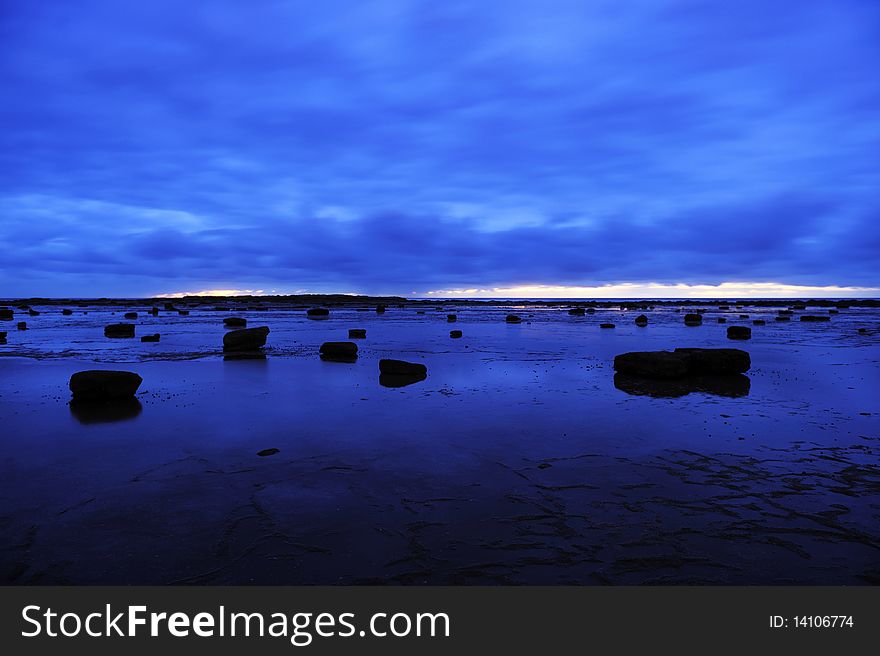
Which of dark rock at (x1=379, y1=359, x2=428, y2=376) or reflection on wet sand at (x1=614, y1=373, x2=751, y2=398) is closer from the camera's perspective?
reflection on wet sand at (x1=614, y1=373, x2=751, y2=398)

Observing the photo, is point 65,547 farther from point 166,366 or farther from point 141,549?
point 166,366

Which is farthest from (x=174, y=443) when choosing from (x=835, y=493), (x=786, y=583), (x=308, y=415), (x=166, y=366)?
(x=166, y=366)

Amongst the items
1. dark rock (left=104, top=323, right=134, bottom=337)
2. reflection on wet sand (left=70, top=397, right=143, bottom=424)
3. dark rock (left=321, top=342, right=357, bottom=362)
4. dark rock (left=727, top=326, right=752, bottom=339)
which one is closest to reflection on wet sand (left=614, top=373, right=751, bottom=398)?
dark rock (left=321, top=342, right=357, bottom=362)

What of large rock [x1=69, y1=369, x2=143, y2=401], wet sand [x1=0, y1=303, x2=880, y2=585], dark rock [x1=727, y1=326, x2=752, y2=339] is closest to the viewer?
wet sand [x1=0, y1=303, x2=880, y2=585]

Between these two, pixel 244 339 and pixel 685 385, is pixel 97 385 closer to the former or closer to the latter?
pixel 244 339

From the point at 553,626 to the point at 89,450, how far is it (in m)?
7.99

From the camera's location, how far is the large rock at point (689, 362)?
16.0 m

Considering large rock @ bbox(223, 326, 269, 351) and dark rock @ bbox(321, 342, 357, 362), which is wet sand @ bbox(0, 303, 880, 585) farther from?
large rock @ bbox(223, 326, 269, 351)

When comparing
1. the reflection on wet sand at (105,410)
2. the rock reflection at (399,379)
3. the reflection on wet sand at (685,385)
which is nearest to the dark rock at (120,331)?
the reflection on wet sand at (105,410)

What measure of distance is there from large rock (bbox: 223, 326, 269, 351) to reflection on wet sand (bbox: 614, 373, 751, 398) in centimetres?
1824

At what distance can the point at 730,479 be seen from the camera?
6625 millimetres

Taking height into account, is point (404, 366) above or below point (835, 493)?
above

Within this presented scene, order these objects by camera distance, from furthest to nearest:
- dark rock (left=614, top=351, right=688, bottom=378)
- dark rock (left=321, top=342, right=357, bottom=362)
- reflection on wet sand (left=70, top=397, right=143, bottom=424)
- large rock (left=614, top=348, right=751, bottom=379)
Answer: dark rock (left=321, top=342, right=357, bottom=362) → large rock (left=614, top=348, right=751, bottom=379) → dark rock (left=614, top=351, right=688, bottom=378) → reflection on wet sand (left=70, top=397, right=143, bottom=424)

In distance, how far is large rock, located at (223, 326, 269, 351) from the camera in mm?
24891
